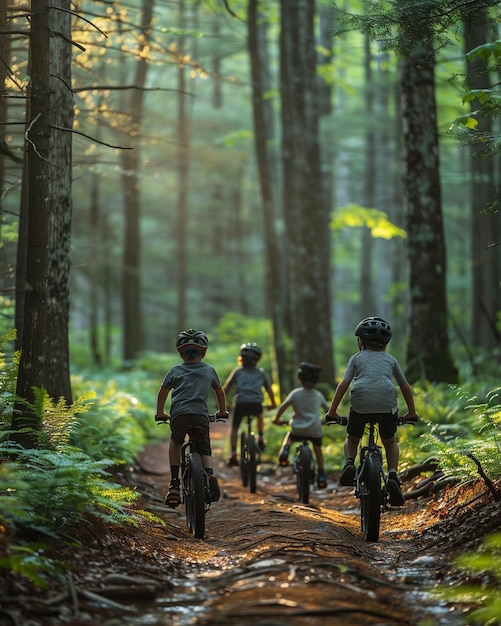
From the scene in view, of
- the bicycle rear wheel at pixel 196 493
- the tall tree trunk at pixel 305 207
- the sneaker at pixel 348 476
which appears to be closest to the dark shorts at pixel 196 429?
the bicycle rear wheel at pixel 196 493

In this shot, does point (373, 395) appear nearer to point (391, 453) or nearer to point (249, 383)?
point (391, 453)

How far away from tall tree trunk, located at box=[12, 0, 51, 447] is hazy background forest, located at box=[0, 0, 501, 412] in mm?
21

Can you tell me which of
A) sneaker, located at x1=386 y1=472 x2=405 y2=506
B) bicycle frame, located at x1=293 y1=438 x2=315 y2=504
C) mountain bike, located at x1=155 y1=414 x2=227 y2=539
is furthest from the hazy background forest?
bicycle frame, located at x1=293 y1=438 x2=315 y2=504

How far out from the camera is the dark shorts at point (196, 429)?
8695 mm

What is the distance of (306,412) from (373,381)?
10.5 ft

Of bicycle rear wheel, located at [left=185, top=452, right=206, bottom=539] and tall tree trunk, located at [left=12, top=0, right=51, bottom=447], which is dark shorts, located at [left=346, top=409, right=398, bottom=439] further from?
tall tree trunk, located at [left=12, top=0, right=51, bottom=447]

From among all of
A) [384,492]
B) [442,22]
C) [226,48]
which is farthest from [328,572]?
[226,48]

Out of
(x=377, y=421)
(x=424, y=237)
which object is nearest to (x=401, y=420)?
(x=377, y=421)

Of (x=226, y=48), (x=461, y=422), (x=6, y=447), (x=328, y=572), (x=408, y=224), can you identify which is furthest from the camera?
(x=226, y=48)

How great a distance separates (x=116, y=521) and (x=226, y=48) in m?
30.3

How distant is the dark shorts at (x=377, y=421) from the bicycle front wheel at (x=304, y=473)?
2.55 metres

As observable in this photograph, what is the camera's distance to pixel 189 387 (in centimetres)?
876

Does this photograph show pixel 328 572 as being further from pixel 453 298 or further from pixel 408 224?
pixel 453 298

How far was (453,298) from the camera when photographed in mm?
44938
